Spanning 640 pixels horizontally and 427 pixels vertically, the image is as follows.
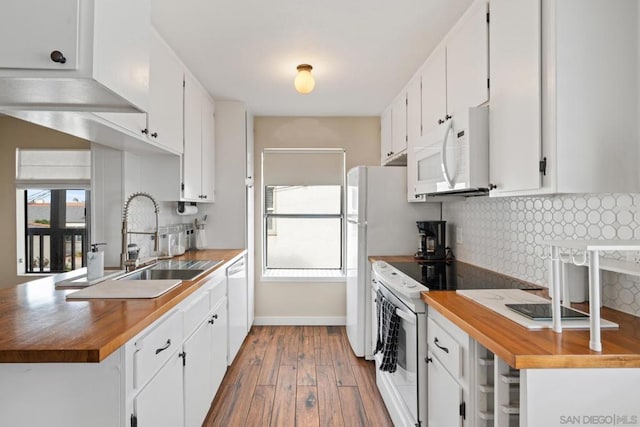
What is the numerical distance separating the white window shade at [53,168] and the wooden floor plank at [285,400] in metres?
1.89

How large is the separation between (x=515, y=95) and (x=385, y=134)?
244 centimetres

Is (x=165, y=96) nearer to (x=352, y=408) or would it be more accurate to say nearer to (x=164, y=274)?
(x=164, y=274)

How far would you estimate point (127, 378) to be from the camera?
47.4 inches

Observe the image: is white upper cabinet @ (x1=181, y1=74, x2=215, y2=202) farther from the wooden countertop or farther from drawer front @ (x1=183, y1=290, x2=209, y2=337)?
the wooden countertop

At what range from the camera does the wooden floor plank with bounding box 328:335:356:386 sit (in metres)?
2.91

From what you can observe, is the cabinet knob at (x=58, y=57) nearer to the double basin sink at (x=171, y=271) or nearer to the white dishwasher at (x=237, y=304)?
the double basin sink at (x=171, y=271)

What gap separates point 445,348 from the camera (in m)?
1.59

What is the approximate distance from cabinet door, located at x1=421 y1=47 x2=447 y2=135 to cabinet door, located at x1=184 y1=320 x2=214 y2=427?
77.5 inches

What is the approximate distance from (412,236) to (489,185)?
4.91 feet

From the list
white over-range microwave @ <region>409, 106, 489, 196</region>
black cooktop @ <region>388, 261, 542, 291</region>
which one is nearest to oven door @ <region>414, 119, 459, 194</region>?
white over-range microwave @ <region>409, 106, 489, 196</region>

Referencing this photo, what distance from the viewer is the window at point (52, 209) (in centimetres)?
187

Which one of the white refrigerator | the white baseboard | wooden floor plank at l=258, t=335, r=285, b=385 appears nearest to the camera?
wooden floor plank at l=258, t=335, r=285, b=385

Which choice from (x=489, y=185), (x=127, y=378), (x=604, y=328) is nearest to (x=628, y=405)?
(x=604, y=328)

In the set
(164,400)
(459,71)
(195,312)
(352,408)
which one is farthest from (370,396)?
(459,71)
